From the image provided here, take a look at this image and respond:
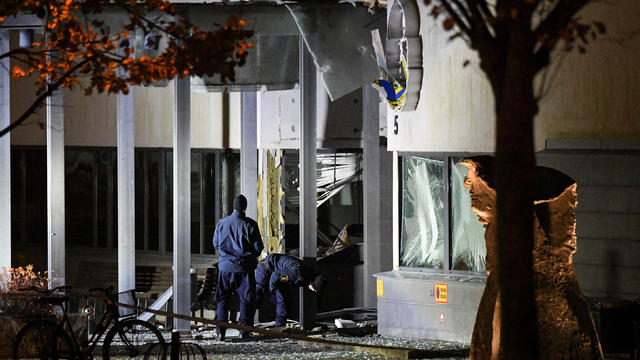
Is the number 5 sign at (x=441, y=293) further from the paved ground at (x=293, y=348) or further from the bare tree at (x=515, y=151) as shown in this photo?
the bare tree at (x=515, y=151)

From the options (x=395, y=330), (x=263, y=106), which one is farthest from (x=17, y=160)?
(x=395, y=330)

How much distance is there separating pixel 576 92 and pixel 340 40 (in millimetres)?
4231

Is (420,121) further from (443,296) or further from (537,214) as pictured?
(537,214)

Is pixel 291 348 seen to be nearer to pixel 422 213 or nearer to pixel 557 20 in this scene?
pixel 422 213

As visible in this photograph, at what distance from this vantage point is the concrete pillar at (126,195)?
54.8 ft

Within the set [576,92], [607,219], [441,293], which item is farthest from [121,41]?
[607,219]

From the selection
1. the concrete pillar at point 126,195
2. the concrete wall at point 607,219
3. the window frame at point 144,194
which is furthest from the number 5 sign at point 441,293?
the window frame at point 144,194

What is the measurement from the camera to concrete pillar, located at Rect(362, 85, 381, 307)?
1722cm

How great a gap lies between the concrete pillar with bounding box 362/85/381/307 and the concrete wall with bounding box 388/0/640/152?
3.10 meters

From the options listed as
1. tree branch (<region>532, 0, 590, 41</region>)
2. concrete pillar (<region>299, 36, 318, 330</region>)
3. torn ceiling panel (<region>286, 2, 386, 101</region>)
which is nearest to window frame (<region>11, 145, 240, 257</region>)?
concrete pillar (<region>299, 36, 318, 330</region>)

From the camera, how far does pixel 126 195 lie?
16828mm

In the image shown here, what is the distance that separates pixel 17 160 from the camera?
24906 millimetres

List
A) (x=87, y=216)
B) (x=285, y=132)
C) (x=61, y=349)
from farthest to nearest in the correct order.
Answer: (x=87, y=216)
(x=285, y=132)
(x=61, y=349)

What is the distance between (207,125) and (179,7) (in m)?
5.33
